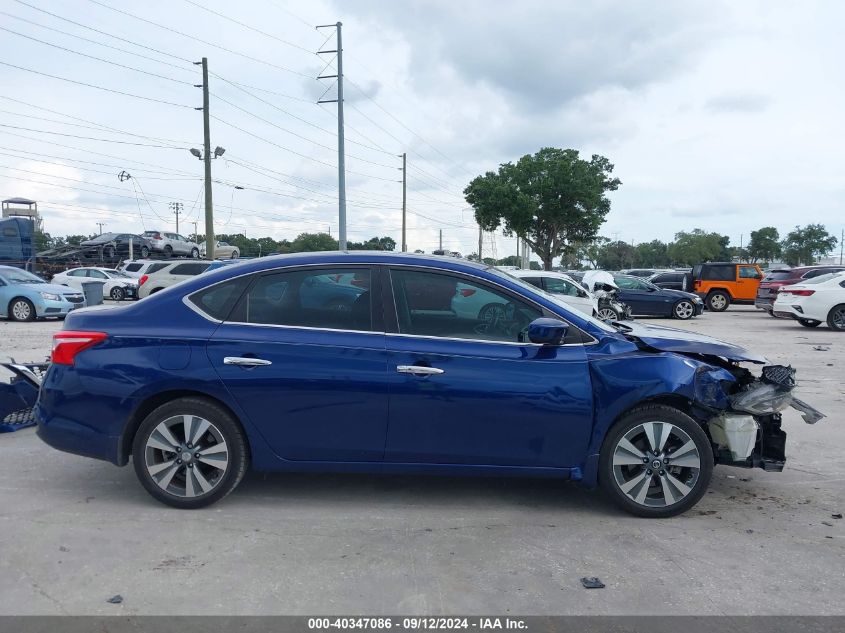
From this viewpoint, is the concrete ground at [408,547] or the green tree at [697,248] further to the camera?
the green tree at [697,248]

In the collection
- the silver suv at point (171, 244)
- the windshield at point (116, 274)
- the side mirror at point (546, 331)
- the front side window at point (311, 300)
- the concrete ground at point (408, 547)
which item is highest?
the silver suv at point (171, 244)

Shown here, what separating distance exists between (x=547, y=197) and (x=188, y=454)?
38.9m

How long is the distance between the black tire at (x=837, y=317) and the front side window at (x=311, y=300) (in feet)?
52.2

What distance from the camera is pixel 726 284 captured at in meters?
24.9

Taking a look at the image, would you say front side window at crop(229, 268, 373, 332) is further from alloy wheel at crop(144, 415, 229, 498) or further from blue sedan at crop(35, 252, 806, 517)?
alloy wheel at crop(144, 415, 229, 498)

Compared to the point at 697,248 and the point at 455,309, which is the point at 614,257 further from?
the point at 455,309

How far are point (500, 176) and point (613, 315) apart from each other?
2586 centimetres

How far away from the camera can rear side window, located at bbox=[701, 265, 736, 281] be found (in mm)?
24891

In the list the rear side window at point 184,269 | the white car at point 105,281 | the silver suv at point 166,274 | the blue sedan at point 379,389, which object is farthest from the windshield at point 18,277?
the blue sedan at point 379,389

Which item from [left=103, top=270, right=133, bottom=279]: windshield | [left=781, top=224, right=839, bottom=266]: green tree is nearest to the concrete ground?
[left=103, top=270, right=133, bottom=279]: windshield

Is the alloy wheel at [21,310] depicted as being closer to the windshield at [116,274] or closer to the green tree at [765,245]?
the windshield at [116,274]

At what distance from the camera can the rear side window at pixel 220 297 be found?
441 centimetres

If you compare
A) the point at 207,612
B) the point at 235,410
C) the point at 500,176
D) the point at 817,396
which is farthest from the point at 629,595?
the point at 500,176

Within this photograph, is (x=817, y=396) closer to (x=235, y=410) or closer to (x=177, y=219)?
(x=235, y=410)
